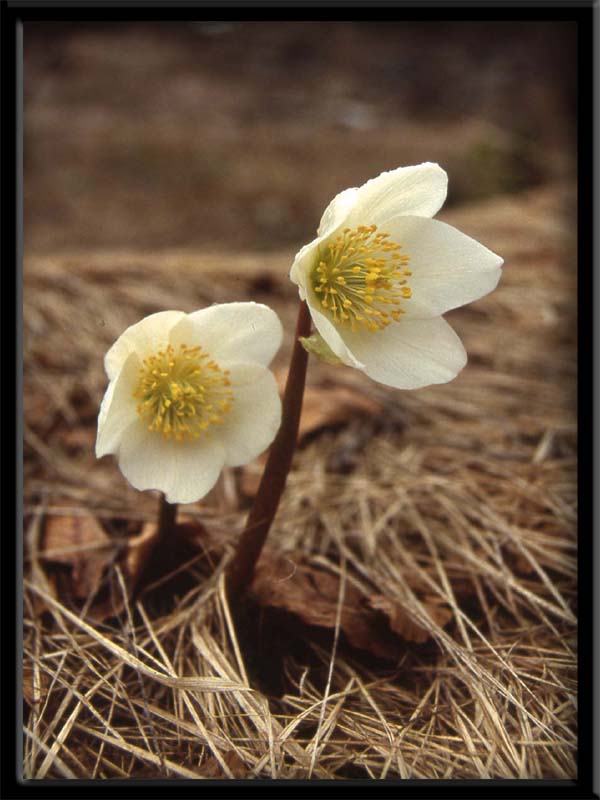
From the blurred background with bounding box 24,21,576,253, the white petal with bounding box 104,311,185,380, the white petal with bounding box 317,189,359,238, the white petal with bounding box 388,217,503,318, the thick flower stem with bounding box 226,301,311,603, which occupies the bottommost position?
the blurred background with bounding box 24,21,576,253

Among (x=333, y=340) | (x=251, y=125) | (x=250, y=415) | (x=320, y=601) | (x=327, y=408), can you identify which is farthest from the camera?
(x=251, y=125)

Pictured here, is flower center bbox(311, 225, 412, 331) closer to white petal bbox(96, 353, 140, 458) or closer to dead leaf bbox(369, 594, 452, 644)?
white petal bbox(96, 353, 140, 458)

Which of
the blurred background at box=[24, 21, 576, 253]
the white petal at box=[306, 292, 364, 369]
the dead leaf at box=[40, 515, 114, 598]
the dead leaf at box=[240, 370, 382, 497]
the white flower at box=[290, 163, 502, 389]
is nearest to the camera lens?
the white petal at box=[306, 292, 364, 369]

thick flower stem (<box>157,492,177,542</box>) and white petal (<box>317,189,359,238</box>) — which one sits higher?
white petal (<box>317,189,359,238</box>)

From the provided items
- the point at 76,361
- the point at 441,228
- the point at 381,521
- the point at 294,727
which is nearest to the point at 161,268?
the point at 76,361

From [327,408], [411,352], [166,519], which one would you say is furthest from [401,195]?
[327,408]

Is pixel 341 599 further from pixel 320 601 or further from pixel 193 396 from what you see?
pixel 193 396

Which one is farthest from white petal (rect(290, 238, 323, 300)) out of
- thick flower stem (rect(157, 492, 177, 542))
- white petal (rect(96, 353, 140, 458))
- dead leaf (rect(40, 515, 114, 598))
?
dead leaf (rect(40, 515, 114, 598))
